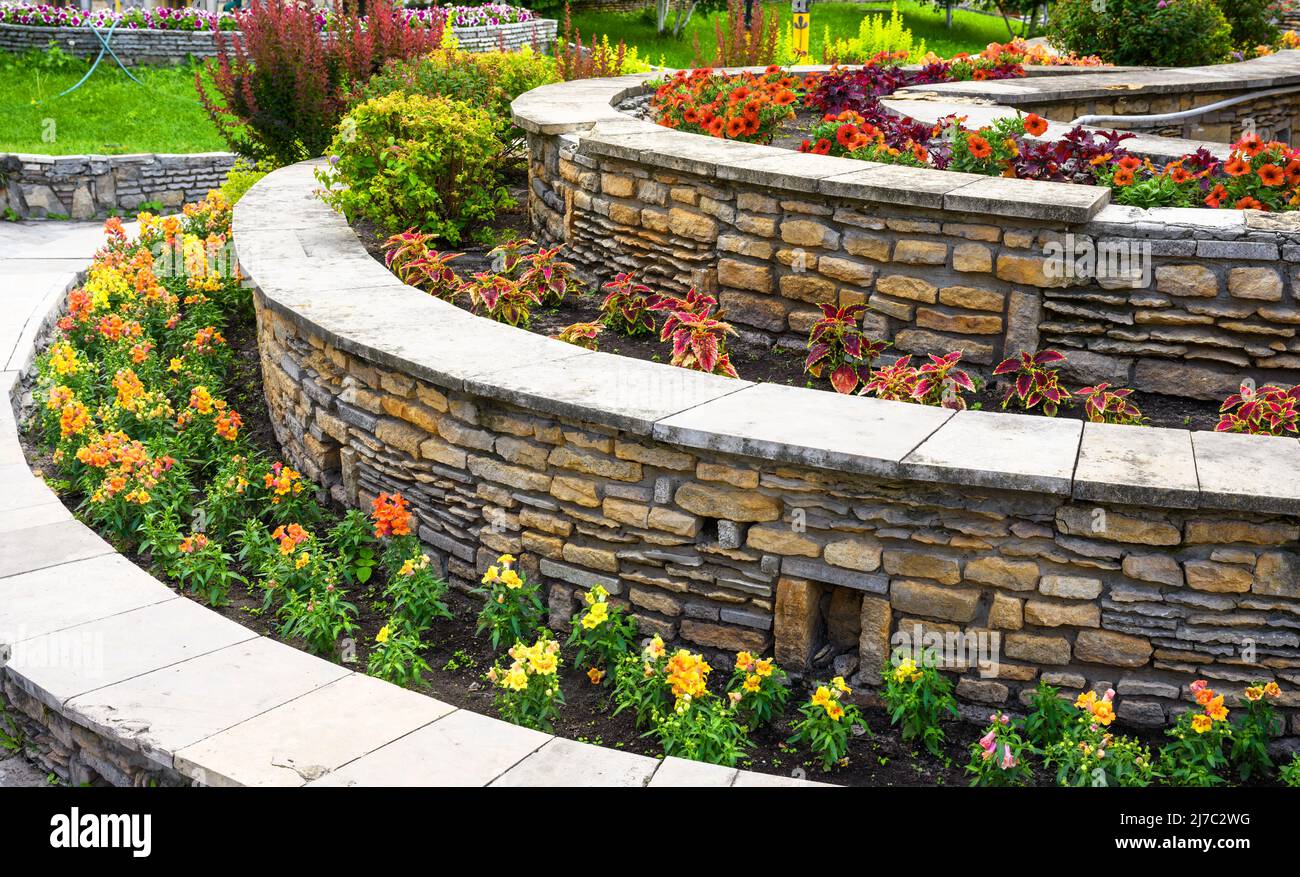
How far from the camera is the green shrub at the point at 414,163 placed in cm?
613

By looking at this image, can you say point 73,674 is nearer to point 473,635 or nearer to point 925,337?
point 473,635

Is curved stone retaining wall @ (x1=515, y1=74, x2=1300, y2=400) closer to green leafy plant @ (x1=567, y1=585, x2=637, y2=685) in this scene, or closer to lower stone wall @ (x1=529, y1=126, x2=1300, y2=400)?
lower stone wall @ (x1=529, y1=126, x2=1300, y2=400)

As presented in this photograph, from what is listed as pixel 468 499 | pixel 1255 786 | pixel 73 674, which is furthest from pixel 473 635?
pixel 1255 786

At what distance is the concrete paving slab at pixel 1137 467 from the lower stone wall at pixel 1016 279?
73 centimetres

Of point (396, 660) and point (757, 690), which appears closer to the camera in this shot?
point (757, 690)

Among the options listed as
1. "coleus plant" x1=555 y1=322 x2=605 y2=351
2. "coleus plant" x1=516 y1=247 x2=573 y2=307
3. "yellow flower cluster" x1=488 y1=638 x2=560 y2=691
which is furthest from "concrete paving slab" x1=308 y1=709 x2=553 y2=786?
"coleus plant" x1=516 y1=247 x2=573 y2=307

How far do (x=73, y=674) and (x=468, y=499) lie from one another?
53.7 inches

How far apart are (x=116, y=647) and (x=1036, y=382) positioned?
123 inches

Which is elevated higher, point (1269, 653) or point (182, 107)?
point (182, 107)

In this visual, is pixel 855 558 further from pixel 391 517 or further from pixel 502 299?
pixel 502 299

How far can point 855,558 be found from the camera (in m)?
3.60

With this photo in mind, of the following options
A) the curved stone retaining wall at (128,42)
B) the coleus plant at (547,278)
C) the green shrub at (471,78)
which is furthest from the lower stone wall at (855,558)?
the curved stone retaining wall at (128,42)

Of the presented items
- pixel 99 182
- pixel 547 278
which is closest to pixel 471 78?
pixel 547 278

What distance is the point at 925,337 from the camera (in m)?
4.55
